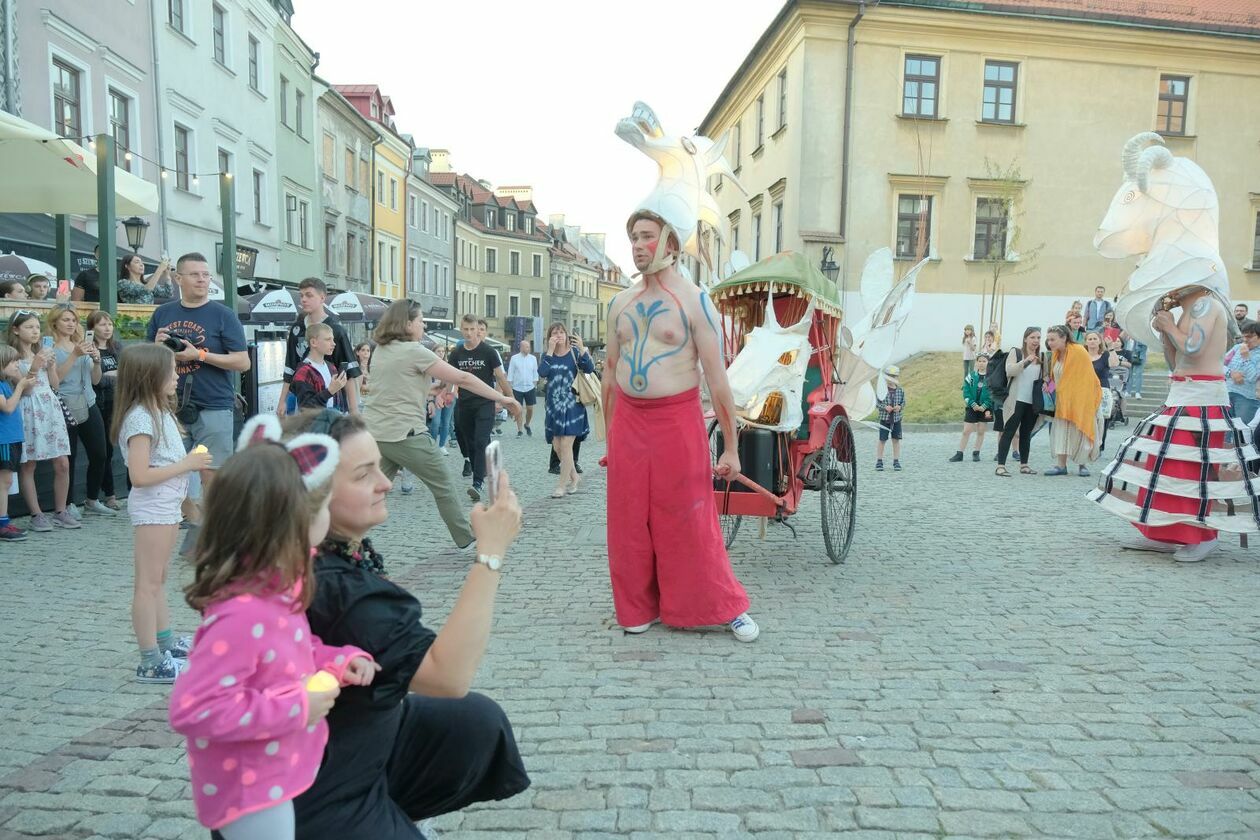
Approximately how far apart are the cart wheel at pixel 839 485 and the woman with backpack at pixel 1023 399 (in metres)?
5.63

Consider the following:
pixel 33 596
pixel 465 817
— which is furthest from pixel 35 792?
pixel 33 596

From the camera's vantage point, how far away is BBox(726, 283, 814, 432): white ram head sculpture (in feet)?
17.6

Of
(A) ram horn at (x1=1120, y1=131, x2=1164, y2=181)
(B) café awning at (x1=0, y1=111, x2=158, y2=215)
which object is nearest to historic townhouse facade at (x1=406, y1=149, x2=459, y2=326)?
(B) café awning at (x1=0, y1=111, x2=158, y2=215)

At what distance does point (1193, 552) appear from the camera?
626cm

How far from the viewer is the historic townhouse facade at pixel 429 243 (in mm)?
47406

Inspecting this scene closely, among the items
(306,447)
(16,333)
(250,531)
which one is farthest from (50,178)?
(250,531)

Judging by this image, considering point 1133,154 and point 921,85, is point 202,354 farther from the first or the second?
point 921,85

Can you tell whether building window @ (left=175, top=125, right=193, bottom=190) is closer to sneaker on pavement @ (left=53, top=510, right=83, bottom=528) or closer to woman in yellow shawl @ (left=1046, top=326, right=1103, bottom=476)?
sneaker on pavement @ (left=53, top=510, right=83, bottom=528)

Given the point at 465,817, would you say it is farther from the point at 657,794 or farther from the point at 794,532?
the point at 794,532

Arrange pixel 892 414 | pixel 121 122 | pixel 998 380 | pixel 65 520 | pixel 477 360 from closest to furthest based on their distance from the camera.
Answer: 1. pixel 65 520
2. pixel 477 360
3. pixel 892 414
4. pixel 998 380
5. pixel 121 122

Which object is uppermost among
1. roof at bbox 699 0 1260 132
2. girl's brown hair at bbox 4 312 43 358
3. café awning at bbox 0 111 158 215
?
roof at bbox 699 0 1260 132

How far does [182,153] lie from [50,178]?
40.0ft

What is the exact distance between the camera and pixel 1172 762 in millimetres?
3150

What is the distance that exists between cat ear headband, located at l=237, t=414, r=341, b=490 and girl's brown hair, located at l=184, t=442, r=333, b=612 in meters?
0.06
